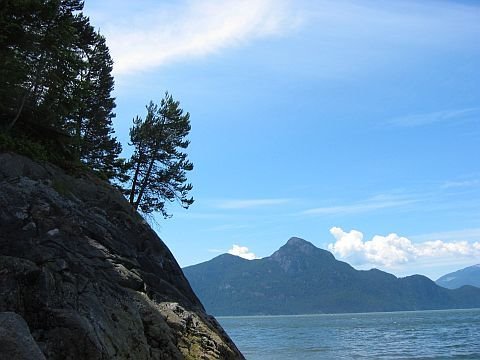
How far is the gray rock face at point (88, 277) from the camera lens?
35.8ft

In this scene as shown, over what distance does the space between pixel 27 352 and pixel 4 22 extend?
17513mm

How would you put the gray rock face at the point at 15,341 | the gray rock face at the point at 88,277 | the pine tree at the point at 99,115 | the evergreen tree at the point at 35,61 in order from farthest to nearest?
the pine tree at the point at 99,115, the evergreen tree at the point at 35,61, the gray rock face at the point at 88,277, the gray rock face at the point at 15,341

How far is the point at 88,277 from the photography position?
47.1 ft

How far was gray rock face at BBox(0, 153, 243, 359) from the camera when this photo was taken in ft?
35.8

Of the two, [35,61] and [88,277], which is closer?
[88,277]

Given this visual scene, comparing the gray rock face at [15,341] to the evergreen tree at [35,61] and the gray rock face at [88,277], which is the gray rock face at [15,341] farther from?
the evergreen tree at [35,61]

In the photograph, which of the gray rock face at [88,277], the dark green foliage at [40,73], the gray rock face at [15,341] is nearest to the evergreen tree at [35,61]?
the dark green foliage at [40,73]

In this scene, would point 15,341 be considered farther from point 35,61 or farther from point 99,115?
point 99,115

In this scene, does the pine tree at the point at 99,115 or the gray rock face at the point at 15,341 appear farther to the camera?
the pine tree at the point at 99,115

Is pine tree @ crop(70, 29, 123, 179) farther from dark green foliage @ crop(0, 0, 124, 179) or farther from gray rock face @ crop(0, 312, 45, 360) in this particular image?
gray rock face @ crop(0, 312, 45, 360)

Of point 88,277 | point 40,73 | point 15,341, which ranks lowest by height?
point 15,341

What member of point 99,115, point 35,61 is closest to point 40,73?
point 35,61

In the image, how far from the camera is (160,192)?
125 feet

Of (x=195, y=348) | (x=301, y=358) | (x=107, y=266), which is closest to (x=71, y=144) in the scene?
(x=107, y=266)
